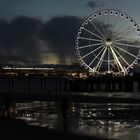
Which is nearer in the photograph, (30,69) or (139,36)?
(139,36)

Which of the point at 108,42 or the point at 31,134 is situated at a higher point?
the point at 108,42

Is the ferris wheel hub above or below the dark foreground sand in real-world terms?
above

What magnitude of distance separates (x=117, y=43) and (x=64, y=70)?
7533cm

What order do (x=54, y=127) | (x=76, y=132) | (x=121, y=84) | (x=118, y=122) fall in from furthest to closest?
(x=121, y=84) < (x=118, y=122) < (x=54, y=127) < (x=76, y=132)

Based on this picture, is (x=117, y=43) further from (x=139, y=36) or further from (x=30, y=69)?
(x=30, y=69)

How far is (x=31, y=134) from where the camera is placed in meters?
22.9

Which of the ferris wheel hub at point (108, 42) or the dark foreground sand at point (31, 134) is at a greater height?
the ferris wheel hub at point (108, 42)

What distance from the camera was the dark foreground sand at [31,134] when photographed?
2184 cm

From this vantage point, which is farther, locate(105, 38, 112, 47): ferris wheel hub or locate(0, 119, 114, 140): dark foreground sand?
locate(105, 38, 112, 47): ferris wheel hub

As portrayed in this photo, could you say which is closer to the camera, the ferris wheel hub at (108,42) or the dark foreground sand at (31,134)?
the dark foreground sand at (31,134)

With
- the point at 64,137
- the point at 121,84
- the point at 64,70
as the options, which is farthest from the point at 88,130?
the point at 64,70

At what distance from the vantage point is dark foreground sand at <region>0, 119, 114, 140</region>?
21.8 meters

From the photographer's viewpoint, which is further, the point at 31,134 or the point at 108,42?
the point at 108,42

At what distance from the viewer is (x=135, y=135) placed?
22828mm
